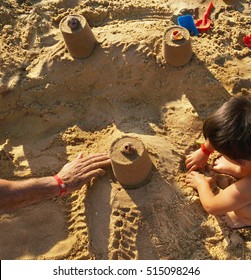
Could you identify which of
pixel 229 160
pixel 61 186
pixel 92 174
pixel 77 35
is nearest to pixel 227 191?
pixel 229 160

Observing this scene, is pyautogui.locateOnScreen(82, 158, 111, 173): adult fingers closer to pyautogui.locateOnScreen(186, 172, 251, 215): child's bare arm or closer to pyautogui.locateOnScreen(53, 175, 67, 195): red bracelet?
pyautogui.locateOnScreen(53, 175, 67, 195): red bracelet

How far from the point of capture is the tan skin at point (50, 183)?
2686 mm

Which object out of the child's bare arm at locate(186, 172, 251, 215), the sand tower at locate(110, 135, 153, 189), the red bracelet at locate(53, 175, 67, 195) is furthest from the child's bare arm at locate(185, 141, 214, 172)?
the red bracelet at locate(53, 175, 67, 195)

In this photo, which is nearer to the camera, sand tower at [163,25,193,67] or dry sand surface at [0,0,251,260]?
dry sand surface at [0,0,251,260]

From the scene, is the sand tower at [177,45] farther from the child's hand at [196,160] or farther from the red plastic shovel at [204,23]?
the child's hand at [196,160]

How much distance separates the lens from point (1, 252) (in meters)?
2.89

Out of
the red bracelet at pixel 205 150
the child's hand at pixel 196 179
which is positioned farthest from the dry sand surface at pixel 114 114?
the red bracelet at pixel 205 150

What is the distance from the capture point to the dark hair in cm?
222

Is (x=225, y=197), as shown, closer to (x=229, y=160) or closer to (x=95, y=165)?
(x=229, y=160)

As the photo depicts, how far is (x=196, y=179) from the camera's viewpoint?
2.86m

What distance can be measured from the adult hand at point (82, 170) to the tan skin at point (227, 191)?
64 cm

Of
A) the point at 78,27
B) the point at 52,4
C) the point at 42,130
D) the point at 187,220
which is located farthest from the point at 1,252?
the point at 52,4

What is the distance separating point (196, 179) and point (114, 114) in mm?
908

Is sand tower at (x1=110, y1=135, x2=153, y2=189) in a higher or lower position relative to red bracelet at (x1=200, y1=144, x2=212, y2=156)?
higher
